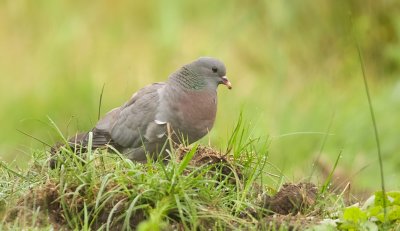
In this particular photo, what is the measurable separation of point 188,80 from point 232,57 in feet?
12.8

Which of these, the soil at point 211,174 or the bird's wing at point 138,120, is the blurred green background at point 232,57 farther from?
the soil at point 211,174

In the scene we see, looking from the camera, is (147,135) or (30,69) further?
(30,69)

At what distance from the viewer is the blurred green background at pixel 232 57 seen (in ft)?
30.7

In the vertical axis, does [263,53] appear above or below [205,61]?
below

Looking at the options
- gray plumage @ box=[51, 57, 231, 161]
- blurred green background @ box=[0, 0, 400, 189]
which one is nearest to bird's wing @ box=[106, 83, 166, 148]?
gray plumage @ box=[51, 57, 231, 161]

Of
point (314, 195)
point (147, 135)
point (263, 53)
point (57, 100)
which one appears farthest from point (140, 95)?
point (263, 53)

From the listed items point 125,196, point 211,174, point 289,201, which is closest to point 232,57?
point 211,174

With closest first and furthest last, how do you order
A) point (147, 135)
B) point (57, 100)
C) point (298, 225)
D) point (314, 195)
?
point (298, 225), point (314, 195), point (147, 135), point (57, 100)

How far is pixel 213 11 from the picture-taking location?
10422 mm

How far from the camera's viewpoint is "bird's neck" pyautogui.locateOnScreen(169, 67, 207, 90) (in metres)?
6.28

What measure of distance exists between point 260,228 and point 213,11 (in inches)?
239

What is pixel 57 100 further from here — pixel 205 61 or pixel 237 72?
pixel 205 61

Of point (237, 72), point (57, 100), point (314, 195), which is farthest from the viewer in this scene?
point (237, 72)

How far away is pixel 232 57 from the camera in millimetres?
10172
